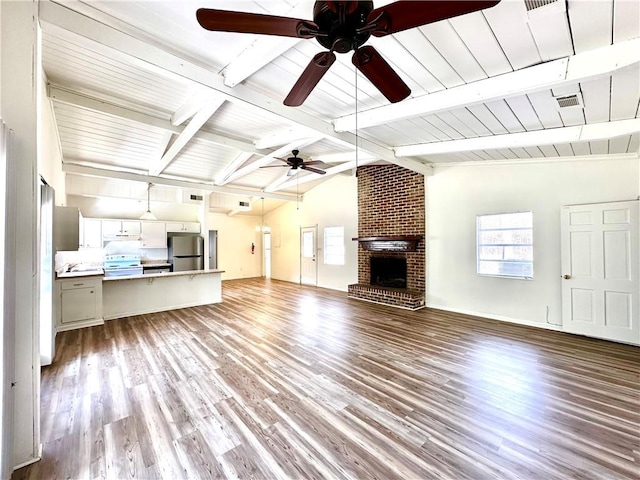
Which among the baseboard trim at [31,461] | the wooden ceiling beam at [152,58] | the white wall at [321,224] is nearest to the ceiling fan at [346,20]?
the wooden ceiling beam at [152,58]

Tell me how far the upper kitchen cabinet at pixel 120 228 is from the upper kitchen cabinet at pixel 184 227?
802 millimetres

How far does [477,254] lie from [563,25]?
405 centimetres

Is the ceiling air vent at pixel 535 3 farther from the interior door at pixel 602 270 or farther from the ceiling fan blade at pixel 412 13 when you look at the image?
the interior door at pixel 602 270

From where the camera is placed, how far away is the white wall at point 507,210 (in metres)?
4.12

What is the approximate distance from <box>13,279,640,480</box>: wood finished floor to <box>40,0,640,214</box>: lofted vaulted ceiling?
2709 mm

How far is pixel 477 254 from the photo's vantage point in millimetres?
5258

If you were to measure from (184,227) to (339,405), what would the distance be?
7.53 metres

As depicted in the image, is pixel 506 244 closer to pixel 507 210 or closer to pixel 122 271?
pixel 507 210

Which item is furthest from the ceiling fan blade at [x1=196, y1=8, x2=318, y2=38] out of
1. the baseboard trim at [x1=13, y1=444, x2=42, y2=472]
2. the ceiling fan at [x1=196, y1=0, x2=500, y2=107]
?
the baseboard trim at [x1=13, y1=444, x2=42, y2=472]

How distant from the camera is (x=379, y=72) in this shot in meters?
1.81

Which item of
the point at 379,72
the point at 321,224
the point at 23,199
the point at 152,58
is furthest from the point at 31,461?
the point at 321,224

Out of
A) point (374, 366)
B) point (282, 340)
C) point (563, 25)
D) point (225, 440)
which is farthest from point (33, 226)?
point (563, 25)

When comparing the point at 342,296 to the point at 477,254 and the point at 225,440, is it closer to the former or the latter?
the point at 477,254

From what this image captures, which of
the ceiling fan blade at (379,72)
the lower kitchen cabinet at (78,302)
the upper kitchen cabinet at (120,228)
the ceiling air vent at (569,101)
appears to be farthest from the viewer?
the upper kitchen cabinet at (120,228)
